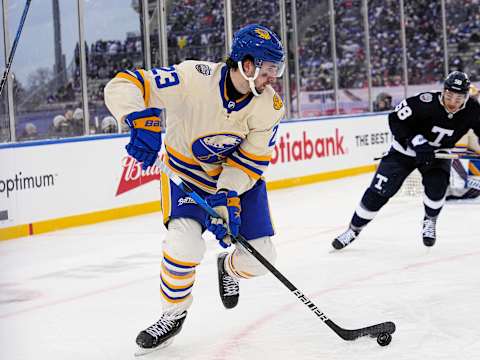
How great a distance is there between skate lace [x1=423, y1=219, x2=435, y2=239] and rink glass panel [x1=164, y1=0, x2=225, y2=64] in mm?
4072

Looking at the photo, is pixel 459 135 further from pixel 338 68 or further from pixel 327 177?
pixel 338 68

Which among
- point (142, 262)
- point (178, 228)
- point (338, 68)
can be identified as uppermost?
point (338, 68)

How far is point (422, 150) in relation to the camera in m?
4.58

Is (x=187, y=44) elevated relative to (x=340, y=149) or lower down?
elevated

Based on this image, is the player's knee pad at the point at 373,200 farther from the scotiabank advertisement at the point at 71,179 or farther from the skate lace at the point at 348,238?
the scotiabank advertisement at the point at 71,179

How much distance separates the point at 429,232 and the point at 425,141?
518mm

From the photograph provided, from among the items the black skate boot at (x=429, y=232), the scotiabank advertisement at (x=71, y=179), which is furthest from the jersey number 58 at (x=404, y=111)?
the scotiabank advertisement at (x=71, y=179)

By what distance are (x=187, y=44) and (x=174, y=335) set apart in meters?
6.03

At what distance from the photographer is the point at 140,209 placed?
6949mm

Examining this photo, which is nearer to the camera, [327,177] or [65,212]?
[65,212]

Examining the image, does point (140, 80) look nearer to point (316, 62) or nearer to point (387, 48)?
point (316, 62)

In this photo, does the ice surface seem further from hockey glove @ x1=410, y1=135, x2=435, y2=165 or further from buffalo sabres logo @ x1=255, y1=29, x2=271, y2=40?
buffalo sabres logo @ x1=255, y1=29, x2=271, y2=40

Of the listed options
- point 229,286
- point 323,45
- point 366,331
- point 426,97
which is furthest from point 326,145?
point 366,331

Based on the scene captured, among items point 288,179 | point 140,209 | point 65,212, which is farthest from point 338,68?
point 65,212
